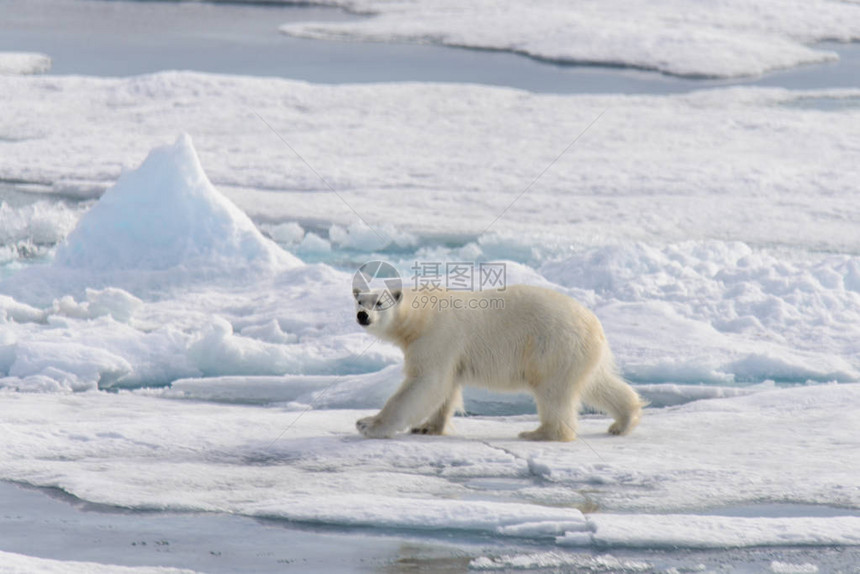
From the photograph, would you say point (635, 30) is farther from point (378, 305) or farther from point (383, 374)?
point (378, 305)

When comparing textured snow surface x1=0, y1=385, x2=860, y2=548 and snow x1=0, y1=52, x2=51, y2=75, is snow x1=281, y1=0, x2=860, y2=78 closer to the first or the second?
snow x1=0, y1=52, x2=51, y2=75

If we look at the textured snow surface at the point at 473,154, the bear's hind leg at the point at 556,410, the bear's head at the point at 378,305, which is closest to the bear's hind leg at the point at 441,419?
the bear's hind leg at the point at 556,410

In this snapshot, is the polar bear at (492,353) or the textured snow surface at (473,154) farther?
the textured snow surface at (473,154)

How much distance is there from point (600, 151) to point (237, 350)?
22.8ft

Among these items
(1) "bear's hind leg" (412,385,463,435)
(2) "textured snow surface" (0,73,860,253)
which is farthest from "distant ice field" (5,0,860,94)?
(1) "bear's hind leg" (412,385,463,435)

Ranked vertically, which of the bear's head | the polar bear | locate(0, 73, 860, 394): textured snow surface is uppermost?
the bear's head

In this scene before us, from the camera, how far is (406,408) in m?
4.85

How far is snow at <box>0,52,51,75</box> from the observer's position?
56.6 ft

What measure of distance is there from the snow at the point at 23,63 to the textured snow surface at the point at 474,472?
1303cm

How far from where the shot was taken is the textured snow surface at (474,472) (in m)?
3.96

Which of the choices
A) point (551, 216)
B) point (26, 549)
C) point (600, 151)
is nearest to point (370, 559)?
point (26, 549)

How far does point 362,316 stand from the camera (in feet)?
15.0

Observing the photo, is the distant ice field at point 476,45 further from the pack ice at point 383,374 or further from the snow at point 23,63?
the pack ice at point 383,374

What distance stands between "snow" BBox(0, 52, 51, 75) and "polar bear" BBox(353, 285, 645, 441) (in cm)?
1398
